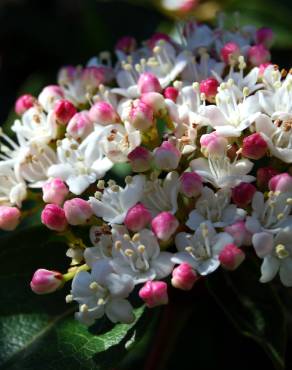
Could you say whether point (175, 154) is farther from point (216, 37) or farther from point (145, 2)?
point (145, 2)

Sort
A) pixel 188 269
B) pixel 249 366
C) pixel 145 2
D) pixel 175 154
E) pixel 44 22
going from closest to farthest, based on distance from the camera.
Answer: pixel 188 269 < pixel 175 154 < pixel 249 366 < pixel 145 2 < pixel 44 22

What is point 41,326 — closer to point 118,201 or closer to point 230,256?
point 118,201

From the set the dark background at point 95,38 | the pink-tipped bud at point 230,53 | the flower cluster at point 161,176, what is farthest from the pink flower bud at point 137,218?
the dark background at point 95,38

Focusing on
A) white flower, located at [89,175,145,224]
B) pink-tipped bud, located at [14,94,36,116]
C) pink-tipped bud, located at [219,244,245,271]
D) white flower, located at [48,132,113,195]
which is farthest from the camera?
pink-tipped bud, located at [14,94,36,116]

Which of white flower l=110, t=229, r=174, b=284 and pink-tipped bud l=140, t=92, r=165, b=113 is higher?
pink-tipped bud l=140, t=92, r=165, b=113

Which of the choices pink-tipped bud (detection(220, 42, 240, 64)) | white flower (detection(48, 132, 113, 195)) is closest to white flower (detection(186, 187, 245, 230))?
white flower (detection(48, 132, 113, 195))

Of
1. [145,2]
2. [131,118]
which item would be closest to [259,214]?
[131,118]

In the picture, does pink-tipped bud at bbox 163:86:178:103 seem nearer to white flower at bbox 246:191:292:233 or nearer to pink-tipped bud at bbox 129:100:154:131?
pink-tipped bud at bbox 129:100:154:131
